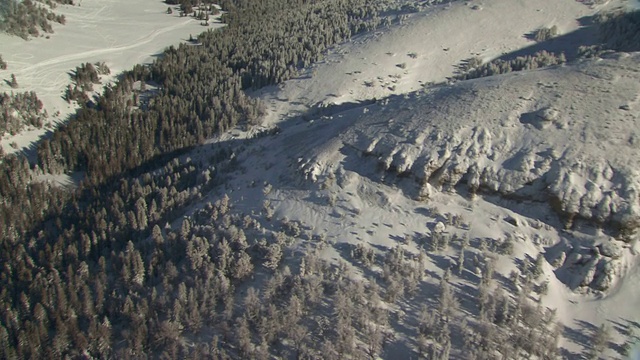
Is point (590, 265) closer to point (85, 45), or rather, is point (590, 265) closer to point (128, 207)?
point (128, 207)

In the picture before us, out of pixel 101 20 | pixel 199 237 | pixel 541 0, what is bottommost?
pixel 199 237

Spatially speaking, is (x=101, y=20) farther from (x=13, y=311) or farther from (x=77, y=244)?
(x=13, y=311)

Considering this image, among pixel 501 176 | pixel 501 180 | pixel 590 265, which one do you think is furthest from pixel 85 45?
pixel 590 265

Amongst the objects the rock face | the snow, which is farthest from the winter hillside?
the snow

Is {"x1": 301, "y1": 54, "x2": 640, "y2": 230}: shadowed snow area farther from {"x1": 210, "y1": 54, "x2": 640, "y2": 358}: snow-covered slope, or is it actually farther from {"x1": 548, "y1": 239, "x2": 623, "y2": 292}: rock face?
{"x1": 548, "y1": 239, "x2": 623, "y2": 292}: rock face

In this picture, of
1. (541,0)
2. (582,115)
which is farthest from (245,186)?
(541,0)

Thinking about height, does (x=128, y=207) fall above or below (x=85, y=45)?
below
